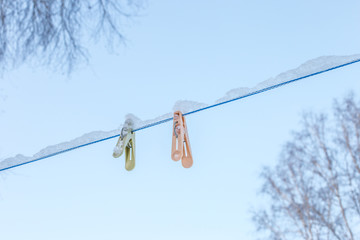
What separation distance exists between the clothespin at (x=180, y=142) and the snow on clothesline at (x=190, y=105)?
3 centimetres

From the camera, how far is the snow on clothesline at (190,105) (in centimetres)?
84

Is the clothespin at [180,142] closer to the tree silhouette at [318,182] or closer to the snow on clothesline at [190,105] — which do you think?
the snow on clothesline at [190,105]

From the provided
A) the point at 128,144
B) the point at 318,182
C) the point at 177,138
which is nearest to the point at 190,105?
the point at 177,138

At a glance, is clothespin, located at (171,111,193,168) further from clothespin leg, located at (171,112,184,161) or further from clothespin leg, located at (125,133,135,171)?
clothespin leg, located at (125,133,135,171)

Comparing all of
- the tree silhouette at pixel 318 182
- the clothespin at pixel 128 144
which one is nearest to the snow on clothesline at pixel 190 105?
the clothespin at pixel 128 144

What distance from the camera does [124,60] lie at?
2.28 m

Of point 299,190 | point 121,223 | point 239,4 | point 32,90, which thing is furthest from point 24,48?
point 121,223

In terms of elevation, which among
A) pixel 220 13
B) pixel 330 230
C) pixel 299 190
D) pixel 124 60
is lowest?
pixel 330 230

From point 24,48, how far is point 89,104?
2.81ft

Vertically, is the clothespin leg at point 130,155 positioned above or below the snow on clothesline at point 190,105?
below

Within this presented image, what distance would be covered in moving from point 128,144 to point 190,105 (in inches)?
8.1

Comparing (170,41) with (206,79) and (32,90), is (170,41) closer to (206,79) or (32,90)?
(206,79)

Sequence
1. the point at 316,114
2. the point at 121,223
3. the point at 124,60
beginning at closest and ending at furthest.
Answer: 1. the point at 124,60
2. the point at 316,114
3. the point at 121,223

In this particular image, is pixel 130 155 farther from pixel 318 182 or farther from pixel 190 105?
pixel 318 182
